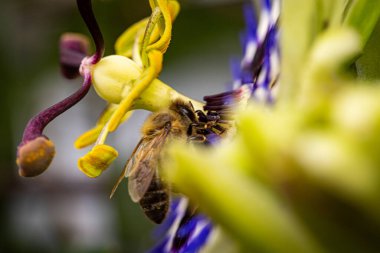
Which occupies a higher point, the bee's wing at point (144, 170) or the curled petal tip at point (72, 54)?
the curled petal tip at point (72, 54)

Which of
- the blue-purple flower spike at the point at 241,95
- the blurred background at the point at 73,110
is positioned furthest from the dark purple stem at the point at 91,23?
the blurred background at the point at 73,110

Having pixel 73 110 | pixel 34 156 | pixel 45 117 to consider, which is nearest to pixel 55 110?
pixel 45 117

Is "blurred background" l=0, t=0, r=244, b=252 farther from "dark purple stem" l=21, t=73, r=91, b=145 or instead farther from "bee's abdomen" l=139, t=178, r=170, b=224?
"bee's abdomen" l=139, t=178, r=170, b=224

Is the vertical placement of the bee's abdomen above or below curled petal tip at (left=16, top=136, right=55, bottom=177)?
above

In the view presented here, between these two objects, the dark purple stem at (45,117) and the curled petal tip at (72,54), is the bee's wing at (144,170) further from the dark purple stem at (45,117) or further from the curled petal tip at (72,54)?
the curled petal tip at (72,54)

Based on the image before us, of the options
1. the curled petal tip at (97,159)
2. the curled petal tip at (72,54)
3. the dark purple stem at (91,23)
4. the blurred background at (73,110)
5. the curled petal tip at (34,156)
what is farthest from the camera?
Result: the blurred background at (73,110)

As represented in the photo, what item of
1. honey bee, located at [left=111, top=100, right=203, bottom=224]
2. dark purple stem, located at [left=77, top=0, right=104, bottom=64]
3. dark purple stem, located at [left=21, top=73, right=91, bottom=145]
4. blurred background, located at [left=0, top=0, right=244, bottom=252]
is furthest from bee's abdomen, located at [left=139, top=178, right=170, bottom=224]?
blurred background, located at [left=0, top=0, right=244, bottom=252]

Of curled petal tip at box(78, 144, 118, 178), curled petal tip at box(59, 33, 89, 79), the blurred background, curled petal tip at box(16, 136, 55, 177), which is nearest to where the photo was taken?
curled petal tip at box(16, 136, 55, 177)
